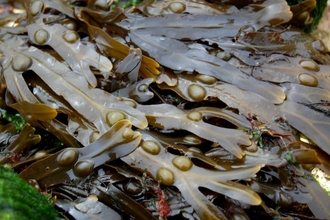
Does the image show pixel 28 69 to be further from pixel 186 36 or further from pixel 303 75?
pixel 303 75

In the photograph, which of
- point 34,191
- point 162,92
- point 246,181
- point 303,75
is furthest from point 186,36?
point 34,191

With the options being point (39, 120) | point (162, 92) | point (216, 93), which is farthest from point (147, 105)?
point (39, 120)

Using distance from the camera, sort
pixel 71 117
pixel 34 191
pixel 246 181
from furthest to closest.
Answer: pixel 71 117 < pixel 246 181 < pixel 34 191

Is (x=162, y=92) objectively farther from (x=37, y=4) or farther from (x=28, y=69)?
(x=37, y=4)

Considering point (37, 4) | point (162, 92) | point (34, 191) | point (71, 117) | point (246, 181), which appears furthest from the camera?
point (37, 4)

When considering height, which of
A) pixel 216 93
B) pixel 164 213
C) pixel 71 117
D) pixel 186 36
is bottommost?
pixel 164 213

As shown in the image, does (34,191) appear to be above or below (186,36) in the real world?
below

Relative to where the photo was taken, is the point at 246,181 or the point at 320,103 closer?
the point at 246,181
